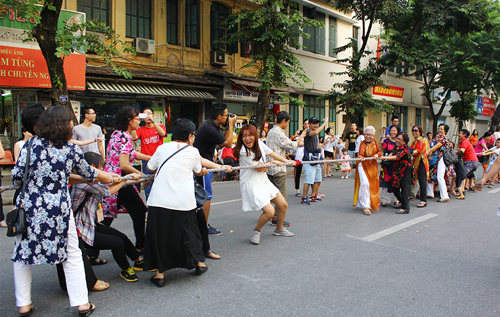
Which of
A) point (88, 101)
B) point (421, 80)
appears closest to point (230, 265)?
point (88, 101)

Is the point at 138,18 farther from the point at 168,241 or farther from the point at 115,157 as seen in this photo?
the point at 168,241

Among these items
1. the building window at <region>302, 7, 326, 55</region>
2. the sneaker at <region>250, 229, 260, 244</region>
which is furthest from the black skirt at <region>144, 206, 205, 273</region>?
the building window at <region>302, 7, 326, 55</region>

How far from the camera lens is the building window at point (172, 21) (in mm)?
14906

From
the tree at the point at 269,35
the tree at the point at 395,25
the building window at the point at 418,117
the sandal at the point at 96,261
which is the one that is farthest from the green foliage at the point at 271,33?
the building window at the point at 418,117

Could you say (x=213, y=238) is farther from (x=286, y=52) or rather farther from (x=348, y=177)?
(x=286, y=52)

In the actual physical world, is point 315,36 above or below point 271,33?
above

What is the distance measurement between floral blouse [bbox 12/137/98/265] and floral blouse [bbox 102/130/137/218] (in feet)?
4.18

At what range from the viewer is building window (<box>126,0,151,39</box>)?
13.8m

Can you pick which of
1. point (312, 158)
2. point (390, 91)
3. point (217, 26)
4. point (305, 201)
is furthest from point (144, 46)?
point (390, 91)

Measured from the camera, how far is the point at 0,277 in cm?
418

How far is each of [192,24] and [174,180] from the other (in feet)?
42.0

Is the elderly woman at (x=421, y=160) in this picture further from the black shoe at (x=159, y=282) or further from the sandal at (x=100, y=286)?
the sandal at (x=100, y=286)

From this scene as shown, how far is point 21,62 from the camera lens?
34.3 ft

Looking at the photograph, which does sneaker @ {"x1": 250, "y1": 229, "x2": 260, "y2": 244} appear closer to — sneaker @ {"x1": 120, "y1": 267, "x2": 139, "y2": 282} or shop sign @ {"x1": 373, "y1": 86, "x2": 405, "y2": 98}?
sneaker @ {"x1": 120, "y1": 267, "x2": 139, "y2": 282}
